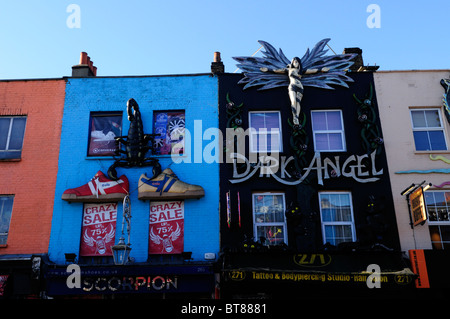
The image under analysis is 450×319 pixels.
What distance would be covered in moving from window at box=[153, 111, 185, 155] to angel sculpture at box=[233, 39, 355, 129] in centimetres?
256

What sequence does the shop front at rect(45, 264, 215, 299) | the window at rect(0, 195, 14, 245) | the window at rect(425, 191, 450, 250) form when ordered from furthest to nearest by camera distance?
the window at rect(0, 195, 14, 245) < the window at rect(425, 191, 450, 250) < the shop front at rect(45, 264, 215, 299)

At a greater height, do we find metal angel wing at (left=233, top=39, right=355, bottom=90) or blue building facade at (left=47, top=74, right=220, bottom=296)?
metal angel wing at (left=233, top=39, right=355, bottom=90)

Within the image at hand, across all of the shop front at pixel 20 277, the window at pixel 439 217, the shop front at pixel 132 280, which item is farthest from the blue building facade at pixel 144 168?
the window at pixel 439 217

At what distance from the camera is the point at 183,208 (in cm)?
1450

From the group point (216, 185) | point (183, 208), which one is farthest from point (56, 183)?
point (216, 185)

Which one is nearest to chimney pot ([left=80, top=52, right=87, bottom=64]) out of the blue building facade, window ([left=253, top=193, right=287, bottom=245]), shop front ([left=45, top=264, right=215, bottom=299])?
the blue building facade

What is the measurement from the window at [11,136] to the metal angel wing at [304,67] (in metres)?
7.74

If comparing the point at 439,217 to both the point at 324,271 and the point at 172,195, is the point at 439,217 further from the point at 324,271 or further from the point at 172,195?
the point at 172,195

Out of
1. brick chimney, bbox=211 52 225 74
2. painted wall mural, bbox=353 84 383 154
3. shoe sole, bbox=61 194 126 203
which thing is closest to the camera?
shoe sole, bbox=61 194 126 203

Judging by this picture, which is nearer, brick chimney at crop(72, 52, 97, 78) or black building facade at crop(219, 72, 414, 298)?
black building facade at crop(219, 72, 414, 298)

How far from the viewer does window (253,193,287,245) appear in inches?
559

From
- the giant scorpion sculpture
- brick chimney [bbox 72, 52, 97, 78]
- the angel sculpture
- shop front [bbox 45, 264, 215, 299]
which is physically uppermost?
brick chimney [bbox 72, 52, 97, 78]

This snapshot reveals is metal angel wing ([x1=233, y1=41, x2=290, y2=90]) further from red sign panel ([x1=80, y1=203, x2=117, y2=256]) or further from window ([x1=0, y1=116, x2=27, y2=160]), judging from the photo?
window ([x1=0, y1=116, x2=27, y2=160])
